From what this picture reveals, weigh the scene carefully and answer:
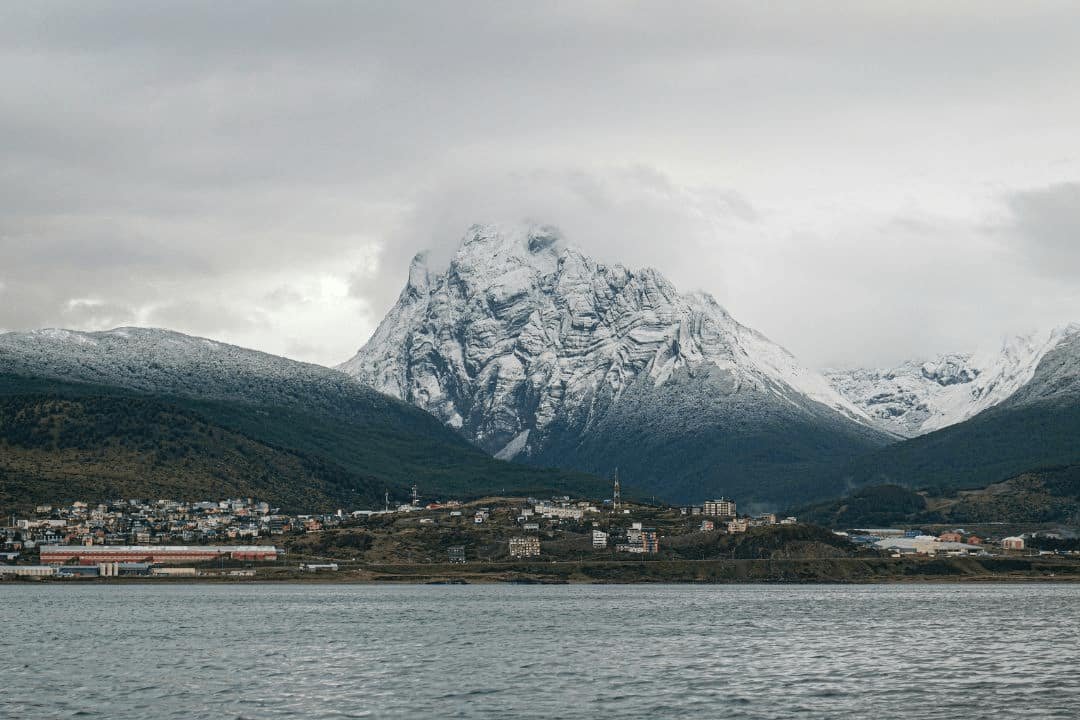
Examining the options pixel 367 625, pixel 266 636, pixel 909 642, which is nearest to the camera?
pixel 909 642

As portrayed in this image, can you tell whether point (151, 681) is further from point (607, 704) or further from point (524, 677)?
point (607, 704)

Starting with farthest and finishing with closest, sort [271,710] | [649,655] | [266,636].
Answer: [266,636], [649,655], [271,710]

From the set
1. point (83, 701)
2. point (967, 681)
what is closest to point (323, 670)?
point (83, 701)

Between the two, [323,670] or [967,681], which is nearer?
[967,681]

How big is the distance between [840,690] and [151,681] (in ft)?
183

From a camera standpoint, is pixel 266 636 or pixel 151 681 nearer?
pixel 151 681

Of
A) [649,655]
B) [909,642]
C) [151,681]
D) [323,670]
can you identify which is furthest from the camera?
[909,642]

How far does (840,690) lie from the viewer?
120375 millimetres

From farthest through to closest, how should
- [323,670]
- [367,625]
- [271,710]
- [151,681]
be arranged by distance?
1. [367,625]
2. [323,670]
3. [151,681]
4. [271,710]

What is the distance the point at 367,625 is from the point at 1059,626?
277 feet

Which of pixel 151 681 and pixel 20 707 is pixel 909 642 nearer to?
pixel 151 681

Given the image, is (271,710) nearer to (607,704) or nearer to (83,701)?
(83,701)

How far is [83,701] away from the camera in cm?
11562

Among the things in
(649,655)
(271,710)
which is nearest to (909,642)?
(649,655)
